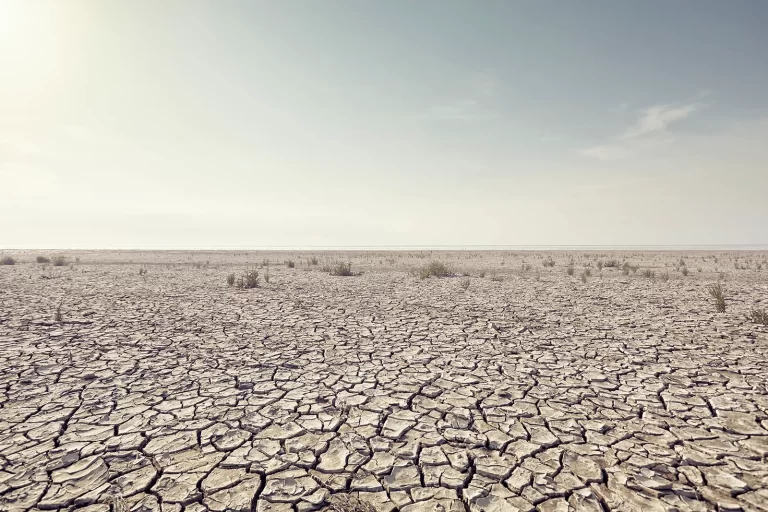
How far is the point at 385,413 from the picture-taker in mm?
→ 3318

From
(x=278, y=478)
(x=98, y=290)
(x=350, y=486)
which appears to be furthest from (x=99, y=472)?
(x=98, y=290)

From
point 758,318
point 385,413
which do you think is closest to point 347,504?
point 385,413

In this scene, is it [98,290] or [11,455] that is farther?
[98,290]

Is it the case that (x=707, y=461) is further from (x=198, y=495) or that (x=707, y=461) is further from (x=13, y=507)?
(x=13, y=507)

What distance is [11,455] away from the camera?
2.59 m

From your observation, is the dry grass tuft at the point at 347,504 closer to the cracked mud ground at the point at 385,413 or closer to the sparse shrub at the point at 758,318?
the cracked mud ground at the point at 385,413

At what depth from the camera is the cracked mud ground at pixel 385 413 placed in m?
2.27

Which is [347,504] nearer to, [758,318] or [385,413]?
[385,413]

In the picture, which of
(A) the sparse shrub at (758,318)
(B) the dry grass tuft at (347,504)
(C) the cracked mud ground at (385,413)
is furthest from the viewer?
(A) the sparse shrub at (758,318)

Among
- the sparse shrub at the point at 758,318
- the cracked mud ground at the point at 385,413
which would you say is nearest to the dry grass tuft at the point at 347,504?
the cracked mud ground at the point at 385,413

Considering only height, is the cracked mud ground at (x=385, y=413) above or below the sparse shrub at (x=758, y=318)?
below

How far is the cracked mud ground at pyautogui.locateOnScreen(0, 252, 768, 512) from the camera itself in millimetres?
2271

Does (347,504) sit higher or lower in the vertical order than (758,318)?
lower

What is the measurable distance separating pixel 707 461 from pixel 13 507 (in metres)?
4.19
